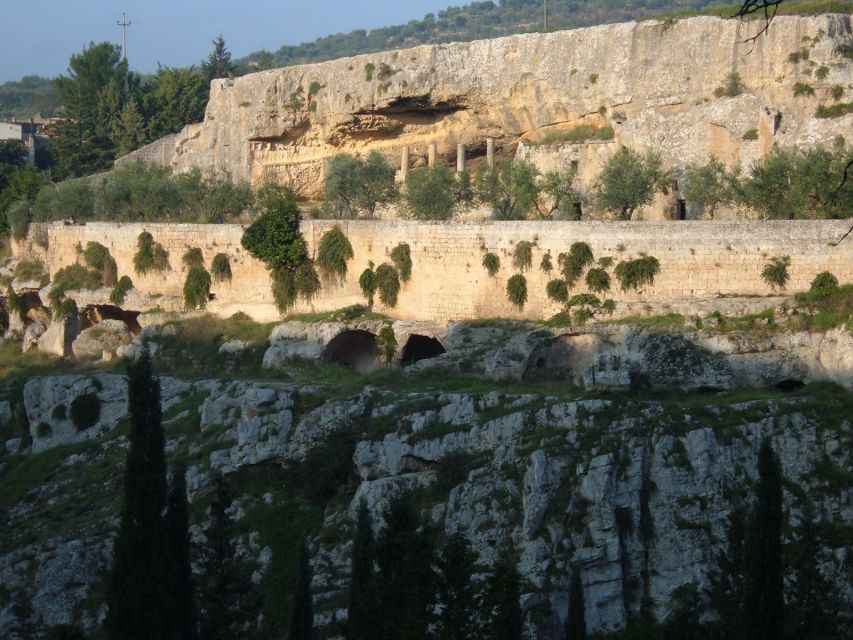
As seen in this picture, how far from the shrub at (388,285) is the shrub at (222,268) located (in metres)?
5.37

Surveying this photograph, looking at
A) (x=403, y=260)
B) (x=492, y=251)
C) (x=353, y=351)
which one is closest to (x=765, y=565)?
(x=492, y=251)

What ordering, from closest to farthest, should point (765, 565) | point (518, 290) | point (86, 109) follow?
point (765, 565) → point (518, 290) → point (86, 109)

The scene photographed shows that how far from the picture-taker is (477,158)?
49.7 m

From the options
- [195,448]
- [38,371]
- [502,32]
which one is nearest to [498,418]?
[195,448]

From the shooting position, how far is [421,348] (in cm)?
4038

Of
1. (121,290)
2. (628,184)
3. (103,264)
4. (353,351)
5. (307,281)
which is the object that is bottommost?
(353,351)

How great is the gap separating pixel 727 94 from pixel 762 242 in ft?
28.4

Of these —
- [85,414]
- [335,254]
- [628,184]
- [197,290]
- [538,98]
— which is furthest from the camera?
[538,98]

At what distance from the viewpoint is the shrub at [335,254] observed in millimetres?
41500

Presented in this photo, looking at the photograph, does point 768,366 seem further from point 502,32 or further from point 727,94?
point 502,32

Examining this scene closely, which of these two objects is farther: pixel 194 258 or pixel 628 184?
pixel 194 258

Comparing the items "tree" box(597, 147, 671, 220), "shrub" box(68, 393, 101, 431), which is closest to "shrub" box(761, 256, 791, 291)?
"tree" box(597, 147, 671, 220)

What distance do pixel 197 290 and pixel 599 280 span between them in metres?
12.5

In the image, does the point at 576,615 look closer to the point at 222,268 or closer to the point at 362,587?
the point at 362,587
